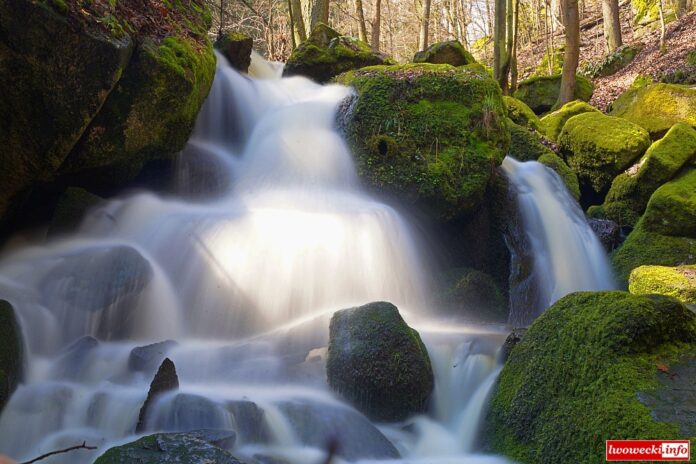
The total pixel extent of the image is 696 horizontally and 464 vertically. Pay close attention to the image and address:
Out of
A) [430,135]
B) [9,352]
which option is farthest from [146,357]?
[430,135]

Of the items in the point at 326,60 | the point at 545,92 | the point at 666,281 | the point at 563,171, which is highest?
the point at 326,60

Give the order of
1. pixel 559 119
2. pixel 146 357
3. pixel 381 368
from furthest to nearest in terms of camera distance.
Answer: pixel 559 119, pixel 146 357, pixel 381 368

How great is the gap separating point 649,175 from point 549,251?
2.25 meters

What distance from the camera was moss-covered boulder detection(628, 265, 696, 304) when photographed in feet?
21.2

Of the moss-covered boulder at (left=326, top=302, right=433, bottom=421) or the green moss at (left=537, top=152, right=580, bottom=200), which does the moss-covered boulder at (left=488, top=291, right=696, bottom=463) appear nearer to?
the moss-covered boulder at (left=326, top=302, right=433, bottom=421)

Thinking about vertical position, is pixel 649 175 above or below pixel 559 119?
below

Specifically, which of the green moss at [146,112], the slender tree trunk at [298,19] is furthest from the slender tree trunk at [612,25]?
the green moss at [146,112]

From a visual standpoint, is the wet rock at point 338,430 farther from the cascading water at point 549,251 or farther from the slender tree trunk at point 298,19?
the slender tree trunk at point 298,19

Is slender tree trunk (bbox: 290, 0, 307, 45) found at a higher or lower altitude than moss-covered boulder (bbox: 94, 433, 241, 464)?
higher

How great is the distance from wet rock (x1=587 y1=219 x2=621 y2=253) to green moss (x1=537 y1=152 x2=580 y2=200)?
0.73 meters

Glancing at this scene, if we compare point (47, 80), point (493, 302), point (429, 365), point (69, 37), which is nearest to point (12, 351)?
point (47, 80)

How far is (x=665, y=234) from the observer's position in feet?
26.7

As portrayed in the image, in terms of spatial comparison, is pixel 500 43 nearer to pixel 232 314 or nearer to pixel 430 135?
pixel 430 135

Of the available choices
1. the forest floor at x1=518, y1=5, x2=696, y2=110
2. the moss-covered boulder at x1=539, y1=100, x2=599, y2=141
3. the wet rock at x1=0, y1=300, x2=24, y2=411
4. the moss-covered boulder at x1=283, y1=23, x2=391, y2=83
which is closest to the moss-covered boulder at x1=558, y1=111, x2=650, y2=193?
the moss-covered boulder at x1=539, y1=100, x2=599, y2=141
